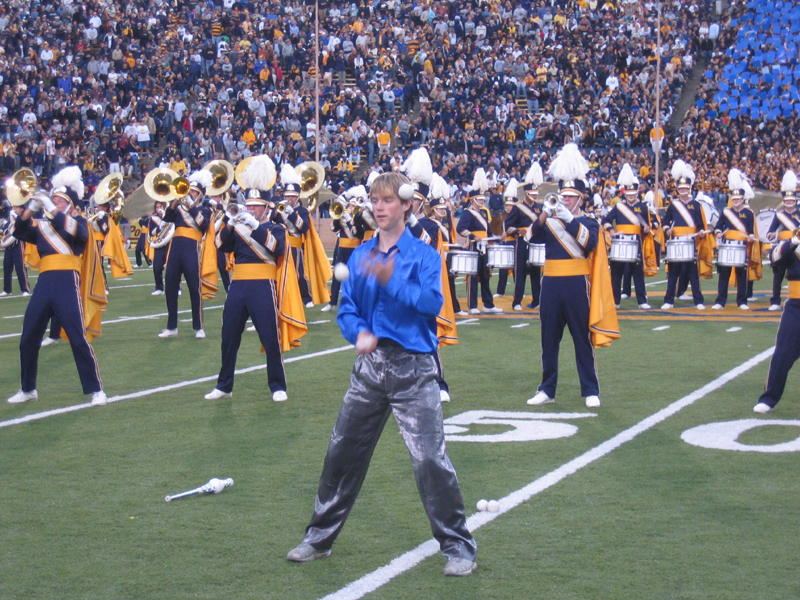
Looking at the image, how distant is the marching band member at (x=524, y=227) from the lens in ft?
41.7

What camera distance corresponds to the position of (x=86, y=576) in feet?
13.5

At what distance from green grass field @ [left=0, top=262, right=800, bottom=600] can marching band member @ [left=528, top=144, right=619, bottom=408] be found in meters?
0.28

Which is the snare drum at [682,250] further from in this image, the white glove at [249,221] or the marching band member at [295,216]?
the white glove at [249,221]

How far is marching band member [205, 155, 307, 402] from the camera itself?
→ 799 centimetres

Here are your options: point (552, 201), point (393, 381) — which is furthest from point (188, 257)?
point (393, 381)

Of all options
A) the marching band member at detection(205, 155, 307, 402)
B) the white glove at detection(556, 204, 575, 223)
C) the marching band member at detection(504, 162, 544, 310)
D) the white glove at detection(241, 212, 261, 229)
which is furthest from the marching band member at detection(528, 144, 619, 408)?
the marching band member at detection(504, 162, 544, 310)

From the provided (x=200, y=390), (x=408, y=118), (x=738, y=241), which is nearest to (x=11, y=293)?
(x=200, y=390)

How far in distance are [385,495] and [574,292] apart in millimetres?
2891

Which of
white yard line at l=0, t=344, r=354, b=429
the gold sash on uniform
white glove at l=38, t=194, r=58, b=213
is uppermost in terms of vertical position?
white glove at l=38, t=194, r=58, b=213

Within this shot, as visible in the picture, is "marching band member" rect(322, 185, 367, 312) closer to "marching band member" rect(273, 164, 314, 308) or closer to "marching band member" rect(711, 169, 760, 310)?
"marching band member" rect(273, 164, 314, 308)

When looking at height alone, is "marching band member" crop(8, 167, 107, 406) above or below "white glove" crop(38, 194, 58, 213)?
below

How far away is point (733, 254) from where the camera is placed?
1392 cm

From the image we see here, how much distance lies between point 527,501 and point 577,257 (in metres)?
2.92

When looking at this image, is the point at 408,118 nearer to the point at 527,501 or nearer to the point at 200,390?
the point at 200,390
